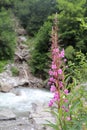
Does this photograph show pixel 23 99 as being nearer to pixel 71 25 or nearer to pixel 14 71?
pixel 14 71

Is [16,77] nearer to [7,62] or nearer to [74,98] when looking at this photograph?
[7,62]

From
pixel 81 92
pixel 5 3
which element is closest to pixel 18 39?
pixel 5 3

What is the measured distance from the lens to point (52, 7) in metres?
19.5

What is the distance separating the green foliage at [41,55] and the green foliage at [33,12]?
379 centimetres

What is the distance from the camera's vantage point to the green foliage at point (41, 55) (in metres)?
14.8

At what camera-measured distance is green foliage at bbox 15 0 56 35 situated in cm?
1936

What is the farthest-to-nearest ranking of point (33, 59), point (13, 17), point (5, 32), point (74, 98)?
point (13, 17), point (5, 32), point (33, 59), point (74, 98)

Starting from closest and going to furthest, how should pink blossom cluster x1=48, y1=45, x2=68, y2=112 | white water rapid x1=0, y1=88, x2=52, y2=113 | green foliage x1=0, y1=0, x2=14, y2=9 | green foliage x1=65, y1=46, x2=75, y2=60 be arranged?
pink blossom cluster x1=48, y1=45, x2=68, y2=112, white water rapid x1=0, y1=88, x2=52, y2=113, green foliage x1=65, y1=46, x2=75, y2=60, green foliage x1=0, y1=0, x2=14, y2=9

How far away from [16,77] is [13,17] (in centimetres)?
752

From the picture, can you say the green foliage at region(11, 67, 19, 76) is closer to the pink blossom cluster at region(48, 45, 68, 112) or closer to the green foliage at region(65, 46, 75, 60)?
the green foliage at region(65, 46, 75, 60)

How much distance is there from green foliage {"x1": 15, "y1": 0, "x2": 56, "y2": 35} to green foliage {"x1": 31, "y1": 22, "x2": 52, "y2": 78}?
3788 millimetres

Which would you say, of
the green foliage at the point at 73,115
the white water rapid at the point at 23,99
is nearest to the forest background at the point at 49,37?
the white water rapid at the point at 23,99

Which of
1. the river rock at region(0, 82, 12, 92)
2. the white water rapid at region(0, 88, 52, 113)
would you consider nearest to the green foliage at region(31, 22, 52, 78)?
the white water rapid at region(0, 88, 52, 113)

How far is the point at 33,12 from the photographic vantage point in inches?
784
